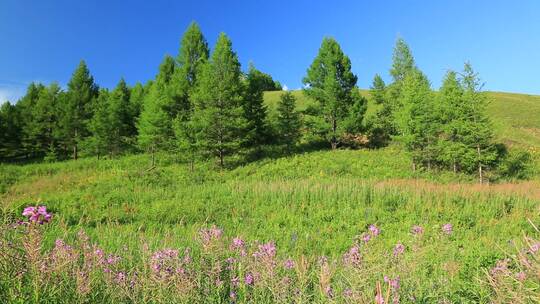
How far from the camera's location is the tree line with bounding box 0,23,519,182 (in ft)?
77.0

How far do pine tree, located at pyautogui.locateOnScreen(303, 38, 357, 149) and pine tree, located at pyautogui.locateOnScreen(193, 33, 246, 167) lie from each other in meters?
7.58

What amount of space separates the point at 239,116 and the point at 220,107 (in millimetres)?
1558

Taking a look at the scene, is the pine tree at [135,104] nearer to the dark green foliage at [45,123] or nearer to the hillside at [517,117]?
the dark green foliage at [45,123]

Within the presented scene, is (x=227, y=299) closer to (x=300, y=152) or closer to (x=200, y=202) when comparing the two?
(x=200, y=202)

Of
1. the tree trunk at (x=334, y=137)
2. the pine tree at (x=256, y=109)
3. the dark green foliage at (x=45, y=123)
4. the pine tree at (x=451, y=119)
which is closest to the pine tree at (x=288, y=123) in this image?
the pine tree at (x=256, y=109)

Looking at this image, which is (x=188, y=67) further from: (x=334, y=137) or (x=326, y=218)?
(x=326, y=218)

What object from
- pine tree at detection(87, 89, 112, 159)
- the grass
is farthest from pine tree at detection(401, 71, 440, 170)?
pine tree at detection(87, 89, 112, 159)

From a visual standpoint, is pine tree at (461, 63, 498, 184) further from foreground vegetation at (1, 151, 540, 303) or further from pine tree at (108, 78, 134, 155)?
pine tree at (108, 78, 134, 155)

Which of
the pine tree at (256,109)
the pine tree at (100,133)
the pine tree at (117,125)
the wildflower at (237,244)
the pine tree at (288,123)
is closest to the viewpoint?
the wildflower at (237,244)

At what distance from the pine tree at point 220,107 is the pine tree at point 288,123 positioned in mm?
5967

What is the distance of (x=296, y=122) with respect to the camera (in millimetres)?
30906

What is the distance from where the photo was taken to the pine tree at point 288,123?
30.8m

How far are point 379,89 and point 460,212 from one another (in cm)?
2972

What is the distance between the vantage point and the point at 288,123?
30.8m
